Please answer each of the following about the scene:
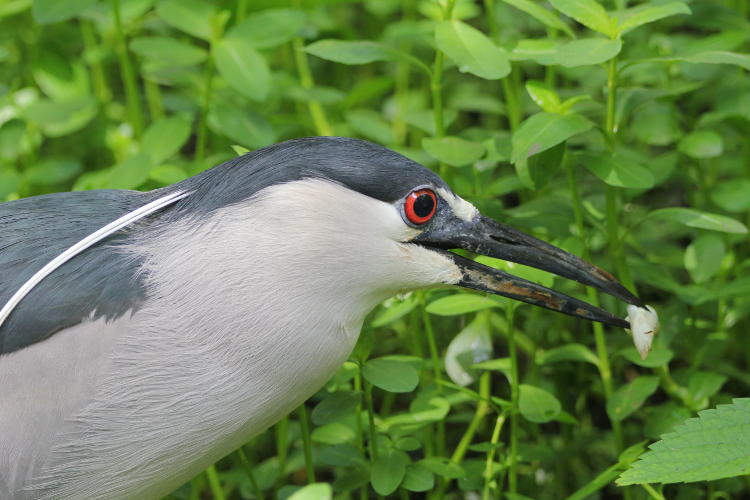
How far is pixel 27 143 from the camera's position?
10.6 feet

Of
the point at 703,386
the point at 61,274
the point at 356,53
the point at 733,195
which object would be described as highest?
the point at 356,53

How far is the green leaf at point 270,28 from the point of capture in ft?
9.20

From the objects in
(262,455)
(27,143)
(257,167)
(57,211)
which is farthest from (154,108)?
(257,167)

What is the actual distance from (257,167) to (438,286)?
0.42 metres

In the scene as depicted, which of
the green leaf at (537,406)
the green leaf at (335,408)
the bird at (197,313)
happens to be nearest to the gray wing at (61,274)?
the bird at (197,313)

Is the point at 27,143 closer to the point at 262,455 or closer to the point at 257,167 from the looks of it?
the point at 262,455

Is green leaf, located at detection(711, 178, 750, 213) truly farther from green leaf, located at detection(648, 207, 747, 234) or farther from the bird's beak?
the bird's beak

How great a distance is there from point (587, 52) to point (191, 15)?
1.20 metres

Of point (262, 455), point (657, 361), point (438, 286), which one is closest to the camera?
point (438, 286)

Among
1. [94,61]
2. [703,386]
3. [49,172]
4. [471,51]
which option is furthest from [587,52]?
[94,61]

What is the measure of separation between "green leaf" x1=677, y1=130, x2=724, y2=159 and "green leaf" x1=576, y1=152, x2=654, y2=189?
341 millimetres

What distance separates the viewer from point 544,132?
220cm

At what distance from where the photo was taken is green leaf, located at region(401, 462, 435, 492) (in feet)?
7.05

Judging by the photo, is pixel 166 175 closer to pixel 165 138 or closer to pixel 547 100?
pixel 165 138
